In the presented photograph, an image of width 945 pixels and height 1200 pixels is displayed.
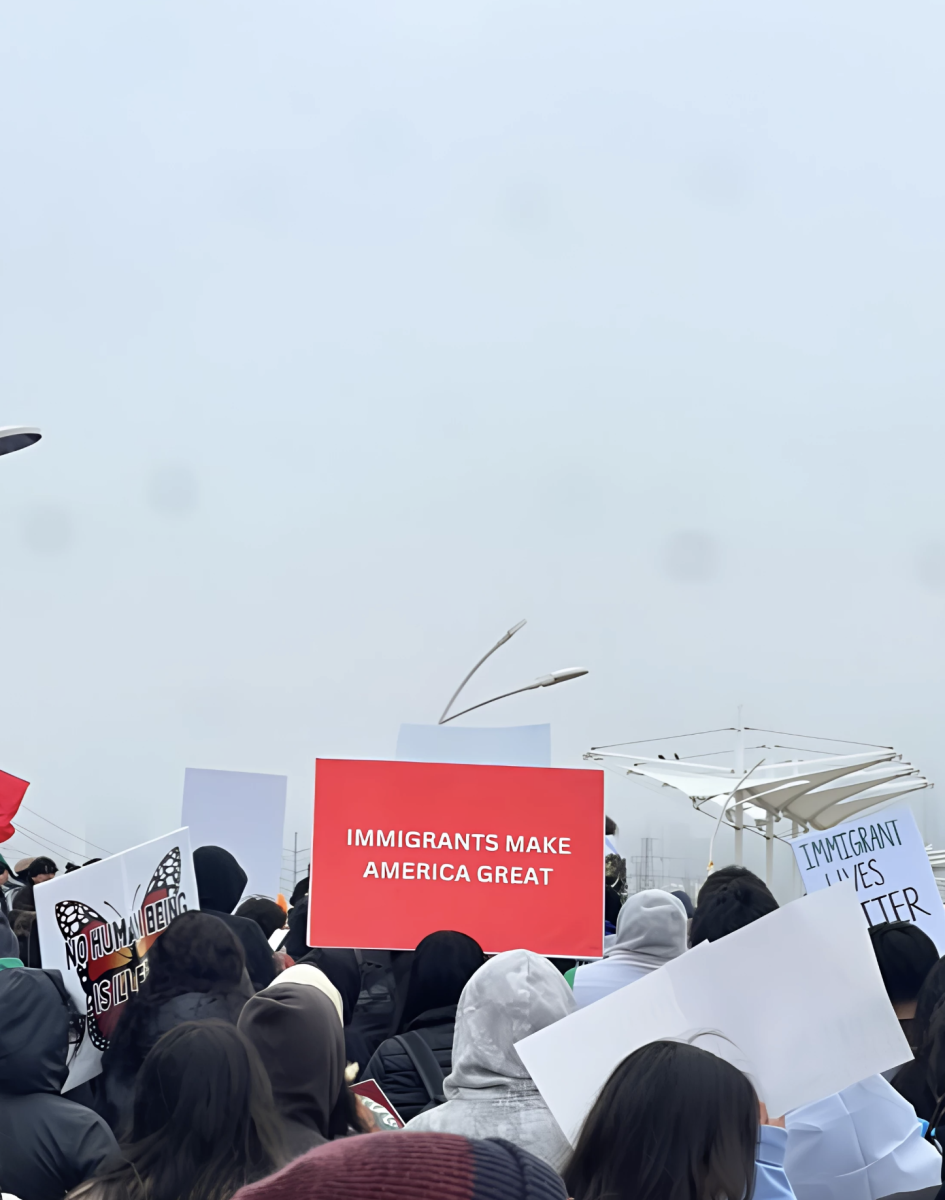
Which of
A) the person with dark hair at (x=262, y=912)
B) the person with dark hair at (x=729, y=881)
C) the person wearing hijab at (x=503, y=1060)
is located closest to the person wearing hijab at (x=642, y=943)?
the person with dark hair at (x=729, y=881)

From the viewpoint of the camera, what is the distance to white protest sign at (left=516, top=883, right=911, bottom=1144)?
3.39 metres

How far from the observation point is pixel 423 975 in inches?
205

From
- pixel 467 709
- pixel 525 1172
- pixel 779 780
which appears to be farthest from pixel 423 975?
pixel 779 780

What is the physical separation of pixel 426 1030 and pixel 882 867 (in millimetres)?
3422

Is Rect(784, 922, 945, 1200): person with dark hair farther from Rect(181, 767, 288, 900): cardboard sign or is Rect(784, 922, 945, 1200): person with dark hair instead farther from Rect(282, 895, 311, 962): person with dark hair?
Rect(181, 767, 288, 900): cardboard sign

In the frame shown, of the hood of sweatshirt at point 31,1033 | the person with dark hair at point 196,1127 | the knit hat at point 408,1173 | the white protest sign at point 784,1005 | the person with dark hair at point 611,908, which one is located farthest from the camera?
the person with dark hair at point 611,908

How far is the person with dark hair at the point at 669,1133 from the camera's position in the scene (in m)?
2.58

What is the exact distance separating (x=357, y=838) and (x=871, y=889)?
2762 millimetres

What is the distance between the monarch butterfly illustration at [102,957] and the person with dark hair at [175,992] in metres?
0.15

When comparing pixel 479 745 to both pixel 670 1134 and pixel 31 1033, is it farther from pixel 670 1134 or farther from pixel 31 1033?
pixel 670 1134

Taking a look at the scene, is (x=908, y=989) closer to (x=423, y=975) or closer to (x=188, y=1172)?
(x=423, y=975)

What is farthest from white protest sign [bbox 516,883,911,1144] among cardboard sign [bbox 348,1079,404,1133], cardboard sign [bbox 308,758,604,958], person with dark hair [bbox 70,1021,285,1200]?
cardboard sign [bbox 308,758,604,958]

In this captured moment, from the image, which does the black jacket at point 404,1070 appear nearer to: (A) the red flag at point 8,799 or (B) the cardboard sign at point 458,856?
(B) the cardboard sign at point 458,856

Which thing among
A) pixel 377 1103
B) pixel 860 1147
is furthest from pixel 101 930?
pixel 860 1147
